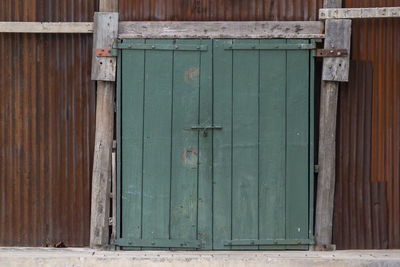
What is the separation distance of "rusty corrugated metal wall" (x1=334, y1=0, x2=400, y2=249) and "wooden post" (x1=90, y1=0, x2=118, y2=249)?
230cm

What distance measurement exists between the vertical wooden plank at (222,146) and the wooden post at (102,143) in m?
1.04

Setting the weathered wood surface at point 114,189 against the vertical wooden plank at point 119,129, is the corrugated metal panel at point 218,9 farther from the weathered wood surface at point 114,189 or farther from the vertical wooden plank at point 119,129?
the weathered wood surface at point 114,189

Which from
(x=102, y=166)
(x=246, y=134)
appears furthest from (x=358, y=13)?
(x=102, y=166)

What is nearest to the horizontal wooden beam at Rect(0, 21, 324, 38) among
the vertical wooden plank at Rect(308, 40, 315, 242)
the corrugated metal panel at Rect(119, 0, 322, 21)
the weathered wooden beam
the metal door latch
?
the corrugated metal panel at Rect(119, 0, 322, 21)

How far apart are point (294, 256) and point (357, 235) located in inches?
29.6

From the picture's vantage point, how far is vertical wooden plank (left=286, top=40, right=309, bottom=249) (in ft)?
16.7

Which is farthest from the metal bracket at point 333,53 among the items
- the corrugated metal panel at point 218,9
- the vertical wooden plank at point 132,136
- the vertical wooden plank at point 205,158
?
the vertical wooden plank at point 132,136

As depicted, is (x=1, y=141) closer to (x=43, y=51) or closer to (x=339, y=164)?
(x=43, y=51)

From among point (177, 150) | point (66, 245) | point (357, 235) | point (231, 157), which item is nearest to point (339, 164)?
point (357, 235)

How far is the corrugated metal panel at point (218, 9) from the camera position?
519 centimetres

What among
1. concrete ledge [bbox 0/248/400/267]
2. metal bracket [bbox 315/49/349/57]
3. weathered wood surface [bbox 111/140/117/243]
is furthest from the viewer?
weathered wood surface [bbox 111/140/117/243]

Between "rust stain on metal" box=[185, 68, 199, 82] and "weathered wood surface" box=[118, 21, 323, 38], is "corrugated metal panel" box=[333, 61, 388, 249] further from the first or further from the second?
"rust stain on metal" box=[185, 68, 199, 82]

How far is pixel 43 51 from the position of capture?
525 cm

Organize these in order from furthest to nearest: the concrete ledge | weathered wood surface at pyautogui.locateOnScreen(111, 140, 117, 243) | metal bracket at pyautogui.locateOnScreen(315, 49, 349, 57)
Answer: weathered wood surface at pyautogui.locateOnScreen(111, 140, 117, 243)
metal bracket at pyautogui.locateOnScreen(315, 49, 349, 57)
the concrete ledge
